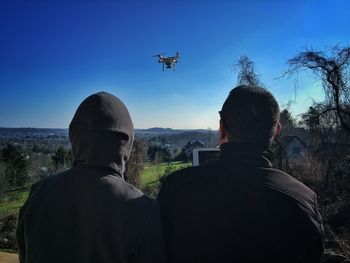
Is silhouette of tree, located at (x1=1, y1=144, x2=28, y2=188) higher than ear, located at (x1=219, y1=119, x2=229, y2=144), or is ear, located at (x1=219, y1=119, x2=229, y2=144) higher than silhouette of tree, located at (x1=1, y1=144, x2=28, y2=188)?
ear, located at (x1=219, y1=119, x2=229, y2=144)

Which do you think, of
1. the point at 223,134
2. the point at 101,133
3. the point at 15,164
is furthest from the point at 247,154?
the point at 15,164

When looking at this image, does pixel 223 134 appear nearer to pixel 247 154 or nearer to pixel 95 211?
pixel 247 154

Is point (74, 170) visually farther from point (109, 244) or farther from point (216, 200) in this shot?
point (216, 200)

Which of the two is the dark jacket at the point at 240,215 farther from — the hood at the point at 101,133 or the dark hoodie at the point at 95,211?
the hood at the point at 101,133

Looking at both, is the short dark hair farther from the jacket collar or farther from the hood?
the hood

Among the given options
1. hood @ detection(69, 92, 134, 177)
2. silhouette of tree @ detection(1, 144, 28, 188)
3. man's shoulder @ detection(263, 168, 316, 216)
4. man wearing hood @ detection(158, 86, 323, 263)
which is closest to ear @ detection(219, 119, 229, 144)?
man wearing hood @ detection(158, 86, 323, 263)

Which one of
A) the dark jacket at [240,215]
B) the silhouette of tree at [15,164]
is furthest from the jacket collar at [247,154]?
the silhouette of tree at [15,164]

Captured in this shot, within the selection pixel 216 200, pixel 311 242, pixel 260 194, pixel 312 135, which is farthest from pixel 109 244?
pixel 312 135

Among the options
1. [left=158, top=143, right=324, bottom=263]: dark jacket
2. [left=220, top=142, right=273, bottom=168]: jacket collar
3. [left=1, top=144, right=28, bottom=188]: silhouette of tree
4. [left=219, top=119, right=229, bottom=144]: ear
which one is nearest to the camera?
[left=158, top=143, right=324, bottom=263]: dark jacket
